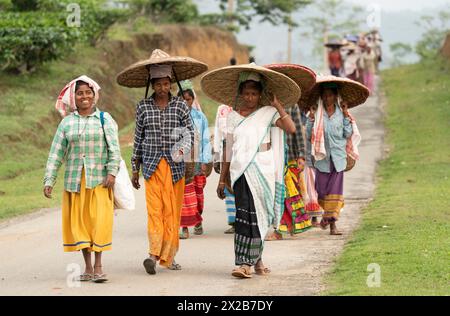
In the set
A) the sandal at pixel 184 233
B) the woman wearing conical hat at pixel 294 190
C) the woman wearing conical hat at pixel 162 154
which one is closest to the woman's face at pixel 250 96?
the woman wearing conical hat at pixel 162 154

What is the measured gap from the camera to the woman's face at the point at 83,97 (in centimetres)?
1013

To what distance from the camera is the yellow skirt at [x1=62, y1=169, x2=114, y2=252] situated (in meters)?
10.0

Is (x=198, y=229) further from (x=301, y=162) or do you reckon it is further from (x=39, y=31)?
(x=39, y=31)

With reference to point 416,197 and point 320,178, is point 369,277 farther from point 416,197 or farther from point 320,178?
point 416,197

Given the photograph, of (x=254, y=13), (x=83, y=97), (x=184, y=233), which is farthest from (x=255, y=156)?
(x=254, y=13)

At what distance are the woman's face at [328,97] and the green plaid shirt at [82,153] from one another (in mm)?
3799

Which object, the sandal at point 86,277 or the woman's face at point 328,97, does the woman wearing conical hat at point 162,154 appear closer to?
the sandal at point 86,277

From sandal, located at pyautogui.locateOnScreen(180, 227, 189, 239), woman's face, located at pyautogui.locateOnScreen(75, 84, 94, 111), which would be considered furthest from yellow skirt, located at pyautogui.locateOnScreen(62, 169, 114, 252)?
sandal, located at pyautogui.locateOnScreen(180, 227, 189, 239)

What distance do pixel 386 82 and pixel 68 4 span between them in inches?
630

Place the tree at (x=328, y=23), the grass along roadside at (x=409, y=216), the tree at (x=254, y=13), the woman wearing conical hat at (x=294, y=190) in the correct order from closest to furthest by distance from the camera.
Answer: the grass along roadside at (x=409, y=216) → the woman wearing conical hat at (x=294, y=190) → the tree at (x=254, y=13) → the tree at (x=328, y=23)

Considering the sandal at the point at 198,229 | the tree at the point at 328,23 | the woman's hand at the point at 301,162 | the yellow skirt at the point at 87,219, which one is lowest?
the sandal at the point at 198,229

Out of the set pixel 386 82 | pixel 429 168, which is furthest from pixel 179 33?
pixel 429 168

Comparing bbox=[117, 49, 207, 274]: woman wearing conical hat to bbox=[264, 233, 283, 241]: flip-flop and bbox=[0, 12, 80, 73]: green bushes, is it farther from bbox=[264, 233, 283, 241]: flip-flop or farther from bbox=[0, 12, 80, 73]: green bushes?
bbox=[0, 12, 80, 73]: green bushes
